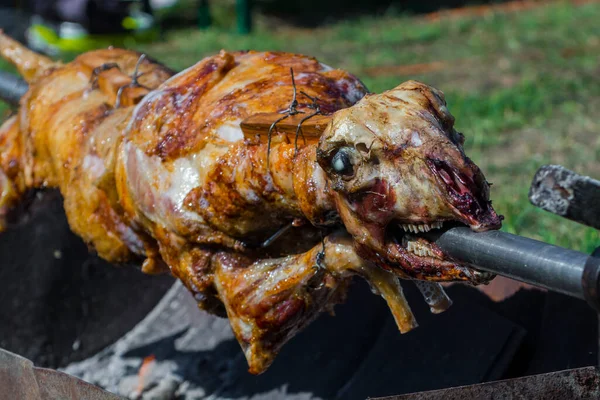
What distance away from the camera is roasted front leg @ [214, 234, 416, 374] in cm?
272

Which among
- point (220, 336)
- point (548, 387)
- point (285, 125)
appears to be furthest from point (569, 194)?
point (220, 336)

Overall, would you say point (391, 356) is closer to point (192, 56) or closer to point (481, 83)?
point (481, 83)

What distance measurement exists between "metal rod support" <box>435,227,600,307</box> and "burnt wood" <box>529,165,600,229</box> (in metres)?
0.44

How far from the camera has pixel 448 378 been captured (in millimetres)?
3434

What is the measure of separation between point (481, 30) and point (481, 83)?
93.7 inches

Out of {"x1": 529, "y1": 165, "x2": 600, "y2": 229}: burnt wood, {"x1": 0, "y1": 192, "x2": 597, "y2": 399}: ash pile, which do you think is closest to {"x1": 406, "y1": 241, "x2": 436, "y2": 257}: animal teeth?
{"x1": 529, "y1": 165, "x2": 600, "y2": 229}: burnt wood

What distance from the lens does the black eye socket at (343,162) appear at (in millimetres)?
2414

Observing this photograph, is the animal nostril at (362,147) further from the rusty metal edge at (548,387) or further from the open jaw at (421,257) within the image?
the rusty metal edge at (548,387)

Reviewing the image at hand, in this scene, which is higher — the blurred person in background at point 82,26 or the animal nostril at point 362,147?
the animal nostril at point 362,147

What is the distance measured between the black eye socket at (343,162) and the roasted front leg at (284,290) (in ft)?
1.22

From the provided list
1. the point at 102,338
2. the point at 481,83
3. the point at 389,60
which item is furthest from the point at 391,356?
the point at 389,60

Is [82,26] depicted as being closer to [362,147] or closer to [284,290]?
[284,290]

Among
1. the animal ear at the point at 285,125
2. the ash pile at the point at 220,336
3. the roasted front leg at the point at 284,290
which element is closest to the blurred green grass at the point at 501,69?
the ash pile at the point at 220,336

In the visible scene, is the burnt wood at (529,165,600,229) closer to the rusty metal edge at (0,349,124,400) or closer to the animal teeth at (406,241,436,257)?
the animal teeth at (406,241,436,257)
